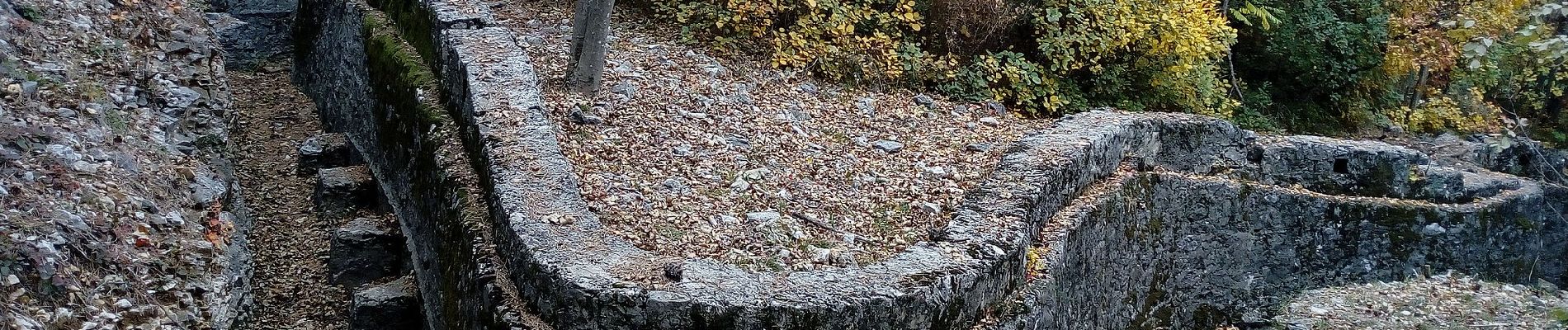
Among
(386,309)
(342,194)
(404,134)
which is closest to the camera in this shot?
(386,309)

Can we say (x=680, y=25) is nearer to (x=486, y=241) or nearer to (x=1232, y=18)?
(x=486, y=241)

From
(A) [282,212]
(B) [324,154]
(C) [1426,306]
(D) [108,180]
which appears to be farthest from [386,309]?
(C) [1426,306]

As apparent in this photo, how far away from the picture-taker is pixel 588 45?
829 cm

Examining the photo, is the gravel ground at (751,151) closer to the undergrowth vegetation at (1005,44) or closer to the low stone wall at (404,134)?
the undergrowth vegetation at (1005,44)

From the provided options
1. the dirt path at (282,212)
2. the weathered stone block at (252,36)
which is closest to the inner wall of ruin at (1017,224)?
the dirt path at (282,212)

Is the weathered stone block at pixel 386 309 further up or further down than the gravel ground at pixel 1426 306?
further up

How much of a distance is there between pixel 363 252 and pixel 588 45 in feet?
7.45

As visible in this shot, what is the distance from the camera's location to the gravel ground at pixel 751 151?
6.38 m

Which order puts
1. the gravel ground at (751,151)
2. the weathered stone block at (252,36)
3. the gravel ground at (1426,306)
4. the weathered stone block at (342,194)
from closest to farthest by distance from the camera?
1. the gravel ground at (751,151)
2. the weathered stone block at (342,194)
3. the gravel ground at (1426,306)
4. the weathered stone block at (252,36)

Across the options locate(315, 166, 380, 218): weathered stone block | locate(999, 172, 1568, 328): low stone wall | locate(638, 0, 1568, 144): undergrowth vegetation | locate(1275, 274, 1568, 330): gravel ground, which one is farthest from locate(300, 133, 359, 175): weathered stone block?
locate(1275, 274, 1568, 330): gravel ground

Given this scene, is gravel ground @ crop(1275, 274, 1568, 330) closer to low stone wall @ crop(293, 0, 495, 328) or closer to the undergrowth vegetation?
the undergrowth vegetation

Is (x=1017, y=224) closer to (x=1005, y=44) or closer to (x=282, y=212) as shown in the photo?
(x=1005, y=44)

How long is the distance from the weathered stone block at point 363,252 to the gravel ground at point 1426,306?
285 inches

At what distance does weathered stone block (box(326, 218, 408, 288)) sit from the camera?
770cm
